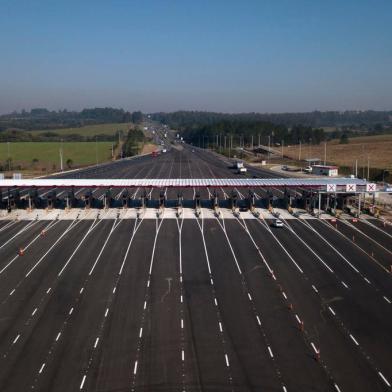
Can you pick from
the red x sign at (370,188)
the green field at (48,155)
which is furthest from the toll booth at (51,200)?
the green field at (48,155)

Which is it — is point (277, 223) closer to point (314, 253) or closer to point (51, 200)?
point (314, 253)

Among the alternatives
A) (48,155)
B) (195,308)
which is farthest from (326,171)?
(48,155)

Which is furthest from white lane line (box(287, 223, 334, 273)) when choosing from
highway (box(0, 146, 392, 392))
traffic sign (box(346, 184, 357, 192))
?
traffic sign (box(346, 184, 357, 192))

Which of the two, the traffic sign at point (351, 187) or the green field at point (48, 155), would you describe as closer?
the traffic sign at point (351, 187)

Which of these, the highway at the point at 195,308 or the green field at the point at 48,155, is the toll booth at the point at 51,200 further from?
the green field at the point at 48,155

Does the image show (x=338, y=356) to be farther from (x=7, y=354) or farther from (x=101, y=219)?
(x=101, y=219)

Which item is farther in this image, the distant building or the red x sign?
the distant building

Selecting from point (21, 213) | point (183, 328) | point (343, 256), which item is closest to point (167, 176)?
point (21, 213)

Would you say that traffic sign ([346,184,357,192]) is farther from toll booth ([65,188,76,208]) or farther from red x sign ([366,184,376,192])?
toll booth ([65,188,76,208])
